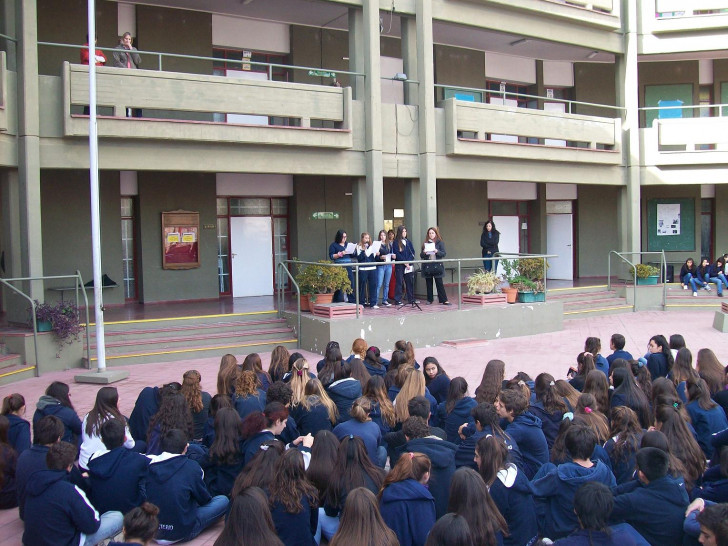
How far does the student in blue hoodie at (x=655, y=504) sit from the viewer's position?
14.7 feet

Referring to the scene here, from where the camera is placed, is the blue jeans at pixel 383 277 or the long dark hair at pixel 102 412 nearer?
the long dark hair at pixel 102 412

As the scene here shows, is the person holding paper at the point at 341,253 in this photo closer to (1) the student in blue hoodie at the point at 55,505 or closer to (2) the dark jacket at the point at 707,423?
(2) the dark jacket at the point at 707,423

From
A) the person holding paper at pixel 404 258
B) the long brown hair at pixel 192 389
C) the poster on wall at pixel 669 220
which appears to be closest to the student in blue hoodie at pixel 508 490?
the long brown hair at pixel 192 389

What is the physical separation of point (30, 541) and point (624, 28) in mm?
20288

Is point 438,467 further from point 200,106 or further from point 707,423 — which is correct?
point 200,106

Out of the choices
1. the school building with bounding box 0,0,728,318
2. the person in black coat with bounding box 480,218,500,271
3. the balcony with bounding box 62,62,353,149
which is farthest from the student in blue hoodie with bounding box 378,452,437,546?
the person in black coat with bounding box 480,218,500,271

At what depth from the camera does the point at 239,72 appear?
686 inches

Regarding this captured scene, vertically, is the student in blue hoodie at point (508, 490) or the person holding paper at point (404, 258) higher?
the person holding paper at point (404, 258)

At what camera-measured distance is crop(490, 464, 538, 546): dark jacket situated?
4.72 meters

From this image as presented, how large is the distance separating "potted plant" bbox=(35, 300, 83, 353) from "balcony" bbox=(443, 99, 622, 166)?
930cm

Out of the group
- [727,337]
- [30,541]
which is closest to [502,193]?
[727,337]

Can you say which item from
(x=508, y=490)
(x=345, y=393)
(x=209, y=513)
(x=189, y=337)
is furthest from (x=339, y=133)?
(x=508, y=490)

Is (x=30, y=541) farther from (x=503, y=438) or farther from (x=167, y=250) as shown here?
(x=167, y=250)

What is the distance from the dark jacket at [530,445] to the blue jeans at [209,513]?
97.2 inches
